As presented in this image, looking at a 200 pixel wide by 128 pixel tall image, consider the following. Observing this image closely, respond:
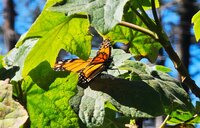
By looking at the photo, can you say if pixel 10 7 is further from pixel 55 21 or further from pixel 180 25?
pixel 55 21

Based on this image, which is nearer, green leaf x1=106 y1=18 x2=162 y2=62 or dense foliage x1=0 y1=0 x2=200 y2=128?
dense foliage x1=0 y1=0 x2=200 y2=128

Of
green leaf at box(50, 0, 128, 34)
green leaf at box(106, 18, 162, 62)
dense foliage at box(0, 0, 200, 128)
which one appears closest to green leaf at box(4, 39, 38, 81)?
dense foliage at box(0, 0, 200, 128)

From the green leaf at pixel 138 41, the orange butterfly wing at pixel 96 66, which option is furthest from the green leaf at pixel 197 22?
the orange butterfly wing at pixel 96 66

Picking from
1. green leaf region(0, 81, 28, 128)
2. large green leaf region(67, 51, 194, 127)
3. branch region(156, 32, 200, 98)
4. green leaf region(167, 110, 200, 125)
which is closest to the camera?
green leaf region(0, 81, 28, 128)

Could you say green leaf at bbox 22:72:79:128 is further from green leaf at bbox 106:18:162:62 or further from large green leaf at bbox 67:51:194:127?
green leaf at bbox 106:18:162:62

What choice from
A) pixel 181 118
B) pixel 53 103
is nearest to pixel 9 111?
pixel 53 103

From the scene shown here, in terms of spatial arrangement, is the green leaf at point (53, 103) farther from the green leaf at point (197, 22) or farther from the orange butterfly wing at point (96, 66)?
the green leaf at point (197, 22)

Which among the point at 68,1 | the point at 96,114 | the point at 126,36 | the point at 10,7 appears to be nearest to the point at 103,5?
the point at 68,1
